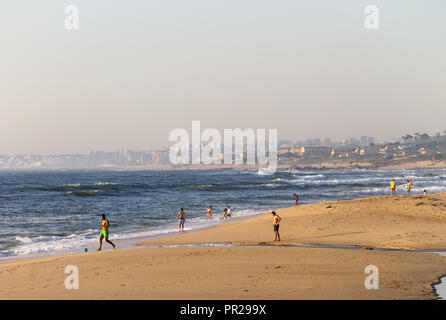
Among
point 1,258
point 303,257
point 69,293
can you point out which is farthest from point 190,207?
point 69,293

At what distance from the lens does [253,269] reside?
12180 millimetres

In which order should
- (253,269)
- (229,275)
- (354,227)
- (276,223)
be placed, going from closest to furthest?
(229,275), (253,269), (276,223), (354,227)

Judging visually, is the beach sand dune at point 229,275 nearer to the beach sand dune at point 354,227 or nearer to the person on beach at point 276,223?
the person on beach at point 276,223

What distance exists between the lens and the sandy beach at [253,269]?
9844 mm

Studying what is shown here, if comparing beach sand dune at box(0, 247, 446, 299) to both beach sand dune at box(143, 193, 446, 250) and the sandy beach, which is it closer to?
the sandy beach

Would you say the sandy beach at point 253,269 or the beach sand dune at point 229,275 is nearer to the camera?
the beach sand dune at point 229,275

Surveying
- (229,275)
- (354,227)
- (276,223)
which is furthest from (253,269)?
(354,227)

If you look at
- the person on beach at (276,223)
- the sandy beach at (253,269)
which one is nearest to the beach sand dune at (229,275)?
the sandy beach at (253,269)

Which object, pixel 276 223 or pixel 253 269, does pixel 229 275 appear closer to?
pixel 253 269

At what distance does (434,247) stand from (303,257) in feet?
18.4

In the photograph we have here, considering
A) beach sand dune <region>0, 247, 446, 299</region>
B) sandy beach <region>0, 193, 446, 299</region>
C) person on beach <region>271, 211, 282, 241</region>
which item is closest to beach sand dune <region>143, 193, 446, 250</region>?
sandy beach <region>0, 193, 446, 299</region>

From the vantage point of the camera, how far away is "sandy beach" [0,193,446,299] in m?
9.84
